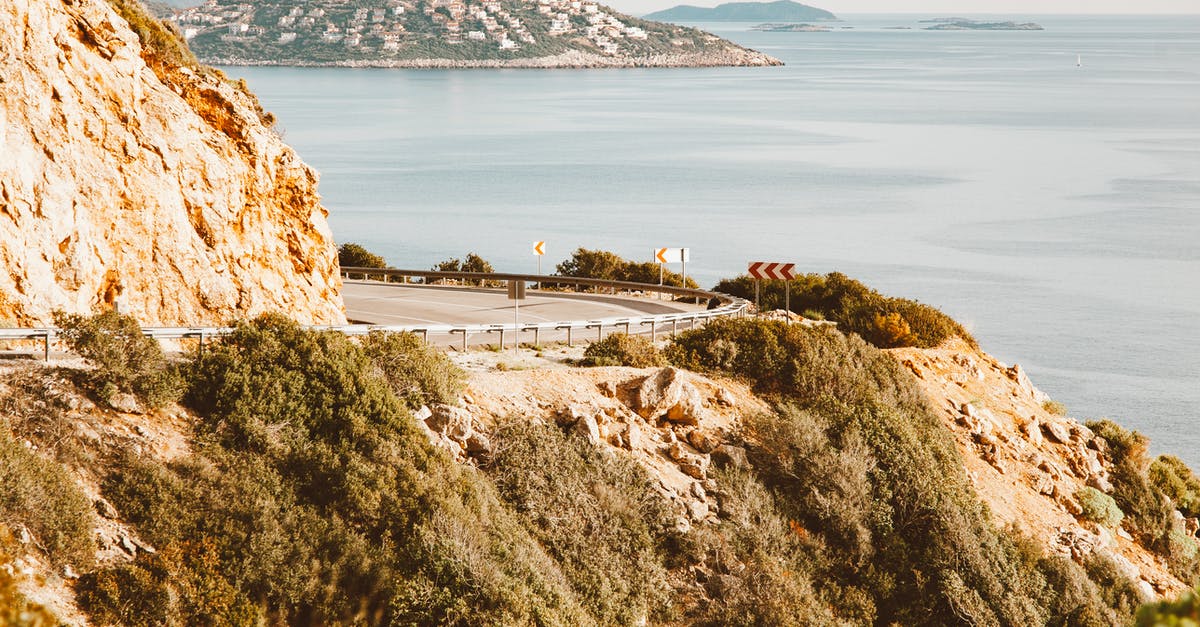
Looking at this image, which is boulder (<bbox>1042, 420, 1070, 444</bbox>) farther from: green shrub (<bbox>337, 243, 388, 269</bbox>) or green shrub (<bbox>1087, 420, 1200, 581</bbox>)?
green shrub (<bbox>337, 243, 388, 269</bbox>)

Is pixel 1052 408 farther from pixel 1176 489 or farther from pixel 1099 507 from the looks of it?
pixel 1099 507

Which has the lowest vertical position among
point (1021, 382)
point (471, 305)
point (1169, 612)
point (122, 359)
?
point (1021, 382)

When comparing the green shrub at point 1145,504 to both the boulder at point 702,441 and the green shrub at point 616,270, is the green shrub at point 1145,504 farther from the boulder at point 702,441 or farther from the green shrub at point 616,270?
the green shrub at point 616,270

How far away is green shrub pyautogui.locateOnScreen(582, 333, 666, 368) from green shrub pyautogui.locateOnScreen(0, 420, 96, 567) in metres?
9.58

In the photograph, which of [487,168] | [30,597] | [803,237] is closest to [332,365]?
[30,597]

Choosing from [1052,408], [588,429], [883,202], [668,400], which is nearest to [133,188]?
[588,429]

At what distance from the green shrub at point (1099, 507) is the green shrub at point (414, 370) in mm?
10798

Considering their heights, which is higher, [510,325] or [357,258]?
[357,258]

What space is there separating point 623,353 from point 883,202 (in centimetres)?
6419

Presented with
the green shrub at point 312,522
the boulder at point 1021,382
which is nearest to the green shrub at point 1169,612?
the green shrub at point 312,522

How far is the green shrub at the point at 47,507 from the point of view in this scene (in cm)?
1223

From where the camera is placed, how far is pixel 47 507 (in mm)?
12414

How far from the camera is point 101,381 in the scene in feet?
48.9

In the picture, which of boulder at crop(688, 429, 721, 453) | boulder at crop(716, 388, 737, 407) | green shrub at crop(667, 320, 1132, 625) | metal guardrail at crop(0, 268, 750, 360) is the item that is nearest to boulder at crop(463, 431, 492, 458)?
metal guardrail at crop(0, 268, 750, 360)
